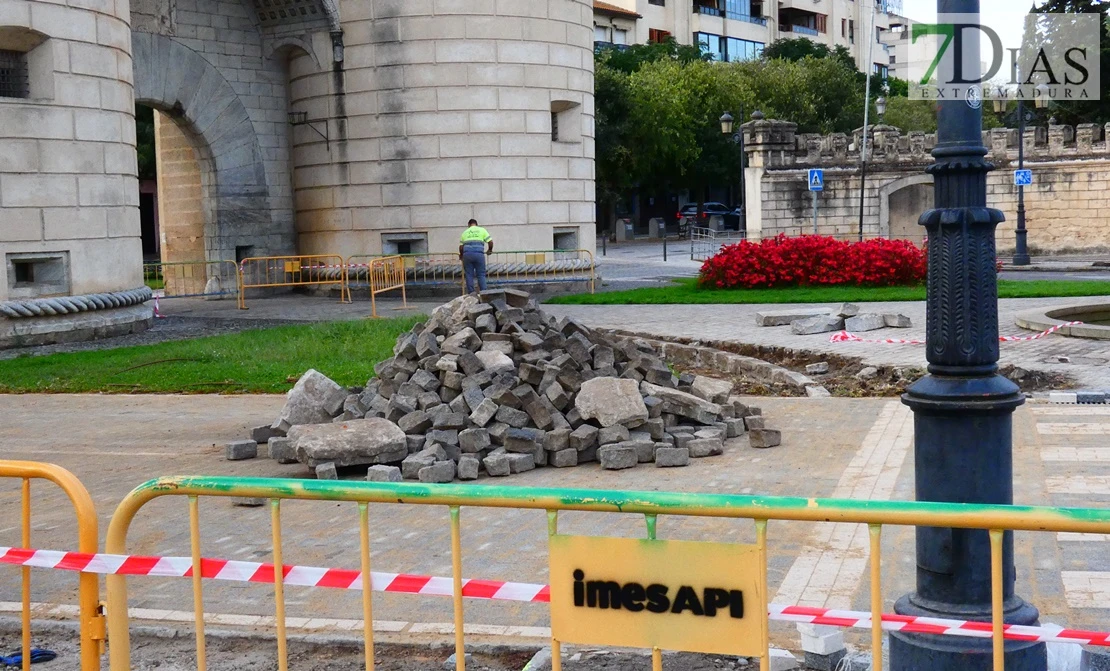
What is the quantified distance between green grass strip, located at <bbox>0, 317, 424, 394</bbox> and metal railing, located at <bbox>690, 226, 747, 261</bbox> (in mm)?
24435

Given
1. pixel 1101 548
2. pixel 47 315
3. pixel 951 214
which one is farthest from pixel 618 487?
pixel 47 315

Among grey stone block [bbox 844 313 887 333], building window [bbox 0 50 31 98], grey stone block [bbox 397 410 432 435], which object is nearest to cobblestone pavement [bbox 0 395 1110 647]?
grey stone block [bbox 397 410 432 435]

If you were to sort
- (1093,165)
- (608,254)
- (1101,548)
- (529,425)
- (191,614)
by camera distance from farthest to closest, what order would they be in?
(608,254)
(1093,165)
(529,425)
(1101,548)
(191,614)

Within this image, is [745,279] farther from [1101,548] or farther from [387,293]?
[1101,548]

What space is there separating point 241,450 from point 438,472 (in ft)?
6.46

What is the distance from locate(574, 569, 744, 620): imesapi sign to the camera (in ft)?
11.4

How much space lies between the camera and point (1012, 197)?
42.9 metres

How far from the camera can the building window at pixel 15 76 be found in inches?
703

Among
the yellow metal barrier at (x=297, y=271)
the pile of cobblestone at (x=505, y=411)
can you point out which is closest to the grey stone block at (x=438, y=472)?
the pile of cobblestone at (x=505, y=411)

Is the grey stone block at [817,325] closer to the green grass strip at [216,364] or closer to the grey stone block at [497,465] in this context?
the green grass strip at [216,364]

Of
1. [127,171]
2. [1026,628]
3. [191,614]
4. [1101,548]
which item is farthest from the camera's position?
[127,171]

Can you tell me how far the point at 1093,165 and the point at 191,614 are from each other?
1626 inches

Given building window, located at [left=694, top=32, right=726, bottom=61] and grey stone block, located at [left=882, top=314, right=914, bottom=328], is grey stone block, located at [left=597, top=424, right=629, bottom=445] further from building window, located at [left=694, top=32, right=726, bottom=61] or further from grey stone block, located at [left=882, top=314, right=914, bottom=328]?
building window, located at [left=694, top=32, right=726, bottom=61]

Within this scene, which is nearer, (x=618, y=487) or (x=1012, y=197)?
(x=618, y=487)
